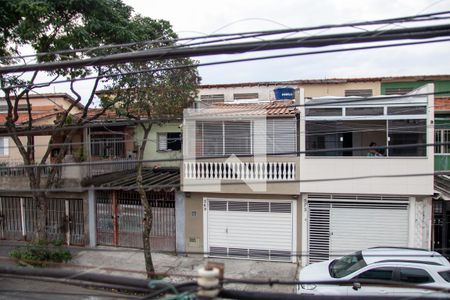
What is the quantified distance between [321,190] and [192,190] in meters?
4.31

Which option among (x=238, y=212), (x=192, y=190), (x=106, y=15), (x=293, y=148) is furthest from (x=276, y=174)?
(x=106, y=15)

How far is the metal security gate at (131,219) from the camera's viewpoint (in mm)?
13762

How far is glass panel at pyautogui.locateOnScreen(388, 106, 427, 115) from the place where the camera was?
11.6 metres

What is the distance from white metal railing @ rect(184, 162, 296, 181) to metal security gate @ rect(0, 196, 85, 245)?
5182mm

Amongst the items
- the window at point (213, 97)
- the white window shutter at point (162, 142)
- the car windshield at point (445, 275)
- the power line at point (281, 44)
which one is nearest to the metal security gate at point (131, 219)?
the white window shutter at point (162, 142)

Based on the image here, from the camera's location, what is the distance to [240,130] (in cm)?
1330

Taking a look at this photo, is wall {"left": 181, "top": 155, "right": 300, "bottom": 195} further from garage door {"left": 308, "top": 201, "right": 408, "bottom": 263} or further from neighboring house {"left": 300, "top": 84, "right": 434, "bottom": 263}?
garage door {"left": 308, "top": 201, "right": 408, "bottom": 263}

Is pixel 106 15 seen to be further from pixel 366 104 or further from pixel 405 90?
pixel 405 90

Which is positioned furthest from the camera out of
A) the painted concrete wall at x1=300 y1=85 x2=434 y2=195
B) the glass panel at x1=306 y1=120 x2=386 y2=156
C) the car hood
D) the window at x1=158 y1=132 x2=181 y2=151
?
the window at x1=158 y1=132 x2=181 y2=151

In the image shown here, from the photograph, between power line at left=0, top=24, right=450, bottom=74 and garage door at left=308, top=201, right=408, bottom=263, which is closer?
power line at left=0, top=24, right=450, bottom=74

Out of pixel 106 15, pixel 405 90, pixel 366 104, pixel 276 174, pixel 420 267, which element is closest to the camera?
pixel 420 267

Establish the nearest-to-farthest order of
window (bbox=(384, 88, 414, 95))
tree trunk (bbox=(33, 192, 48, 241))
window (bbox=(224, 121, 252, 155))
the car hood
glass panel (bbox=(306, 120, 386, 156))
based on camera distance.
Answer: the car hood → glass panel (bbox=(306, 120, 386, 156)) → tree trunk (bbox=(33, 192, 48, 241)) → window (bbox=(224, 121, 252, 155)) → window (bbox=(384, 88, 414, 95))

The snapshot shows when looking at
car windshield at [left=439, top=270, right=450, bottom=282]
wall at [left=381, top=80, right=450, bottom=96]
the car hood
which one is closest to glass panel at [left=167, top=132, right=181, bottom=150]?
wall at [left=381, top=80, right=450, bottom=96]

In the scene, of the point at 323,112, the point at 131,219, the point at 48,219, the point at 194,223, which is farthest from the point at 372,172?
the point at 48,219
